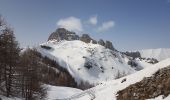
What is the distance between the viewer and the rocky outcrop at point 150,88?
23312 millimetres

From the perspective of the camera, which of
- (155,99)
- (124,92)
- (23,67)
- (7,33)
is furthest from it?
(23,67)

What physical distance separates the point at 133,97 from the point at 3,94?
72.6 ft

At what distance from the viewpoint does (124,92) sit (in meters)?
28.5

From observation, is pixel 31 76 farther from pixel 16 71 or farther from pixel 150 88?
pixel 150 88

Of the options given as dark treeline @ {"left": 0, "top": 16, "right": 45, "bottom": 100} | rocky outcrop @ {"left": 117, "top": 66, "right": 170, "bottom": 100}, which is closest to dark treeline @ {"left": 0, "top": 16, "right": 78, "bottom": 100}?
dark treeline @ {"left": 0, "top": 16, "right": 45, "bottom": 100}

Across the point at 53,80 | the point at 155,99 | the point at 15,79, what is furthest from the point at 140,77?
the point at 53,80

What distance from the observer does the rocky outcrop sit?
76.5 ft

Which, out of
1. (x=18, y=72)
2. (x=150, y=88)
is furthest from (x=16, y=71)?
(x=150, y=88)

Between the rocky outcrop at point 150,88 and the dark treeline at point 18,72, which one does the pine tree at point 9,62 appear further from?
the rocky outcrop at point 150,88

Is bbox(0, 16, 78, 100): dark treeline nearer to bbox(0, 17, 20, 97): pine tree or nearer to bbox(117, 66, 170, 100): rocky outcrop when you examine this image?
bbox(0, 17, 20, 97): pine tree

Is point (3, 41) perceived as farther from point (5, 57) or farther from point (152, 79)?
point (152, 79)

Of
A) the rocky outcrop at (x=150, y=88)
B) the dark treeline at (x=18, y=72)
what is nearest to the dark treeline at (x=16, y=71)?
the dark treeline at (x=18, y=72)

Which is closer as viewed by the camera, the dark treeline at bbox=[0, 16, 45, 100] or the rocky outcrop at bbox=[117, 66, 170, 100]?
the rocky outcrop at bbox=[117, 66, 170, 100]

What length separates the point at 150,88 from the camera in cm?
2505
